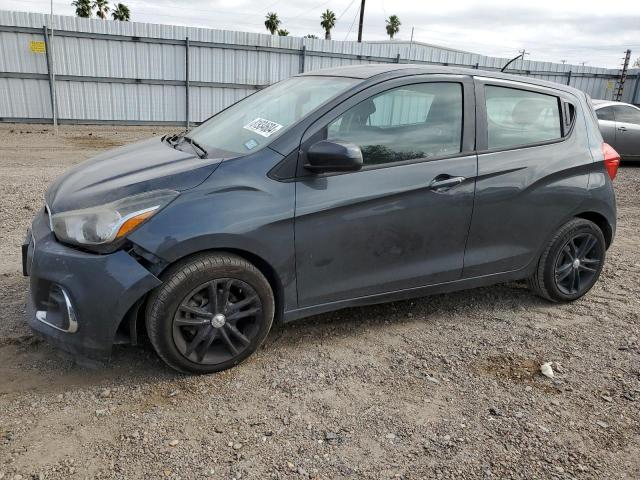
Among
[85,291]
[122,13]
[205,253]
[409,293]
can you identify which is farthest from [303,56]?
[122,13]

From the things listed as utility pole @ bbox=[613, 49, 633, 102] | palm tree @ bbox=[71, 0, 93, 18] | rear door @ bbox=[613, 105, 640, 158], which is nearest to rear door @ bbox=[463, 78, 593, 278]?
rear door @ bbox=[613, 105, 640, 158]

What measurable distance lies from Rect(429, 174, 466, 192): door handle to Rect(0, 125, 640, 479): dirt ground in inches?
40.2

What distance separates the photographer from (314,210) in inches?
117

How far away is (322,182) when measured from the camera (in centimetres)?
301

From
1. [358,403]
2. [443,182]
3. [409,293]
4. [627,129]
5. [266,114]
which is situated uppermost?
[266,114]

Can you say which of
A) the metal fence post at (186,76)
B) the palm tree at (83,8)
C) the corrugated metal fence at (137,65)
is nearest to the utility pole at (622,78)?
the corrugated metal fence at (137,65)

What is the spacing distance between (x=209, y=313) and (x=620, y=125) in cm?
1169

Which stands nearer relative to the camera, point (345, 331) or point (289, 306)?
point (289, 306)

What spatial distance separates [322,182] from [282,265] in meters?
0.53

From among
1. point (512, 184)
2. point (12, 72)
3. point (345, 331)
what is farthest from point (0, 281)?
point (12, 72)

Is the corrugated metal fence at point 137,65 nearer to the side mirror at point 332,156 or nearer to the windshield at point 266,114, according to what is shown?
the windshield at point 266,114

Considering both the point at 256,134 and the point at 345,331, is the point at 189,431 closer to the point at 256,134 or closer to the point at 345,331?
the point at 345,331

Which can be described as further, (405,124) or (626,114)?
(626,114)

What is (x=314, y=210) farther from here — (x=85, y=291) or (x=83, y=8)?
(x=83, y=8)
